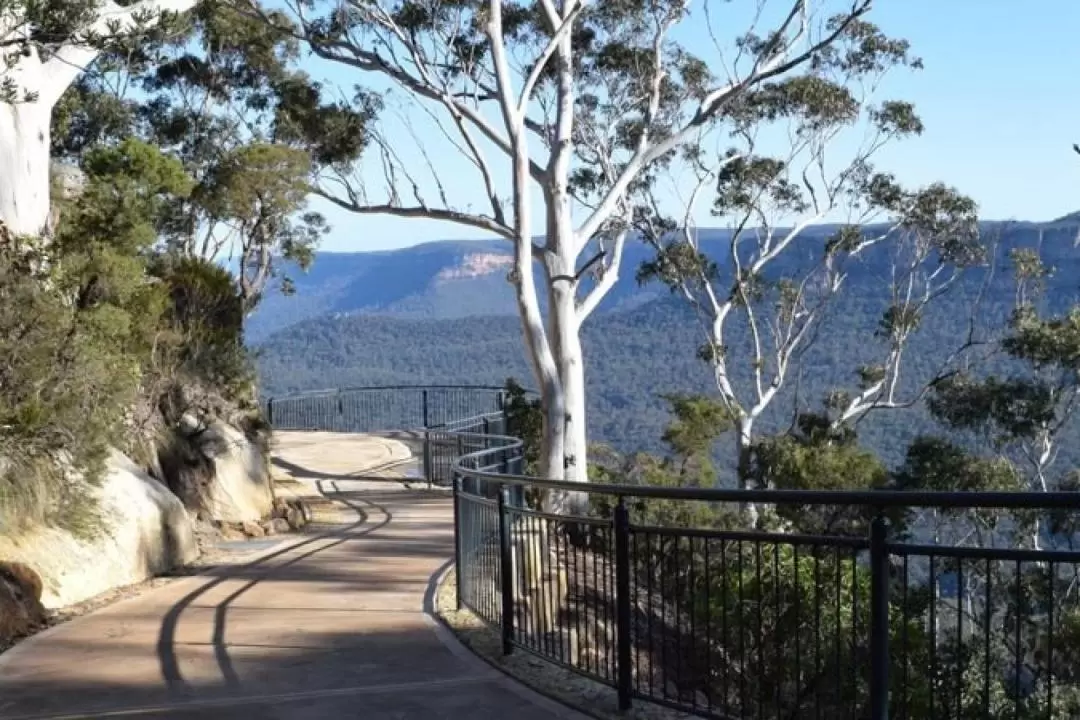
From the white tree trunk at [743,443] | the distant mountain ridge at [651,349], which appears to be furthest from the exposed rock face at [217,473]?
the distant mountain ridge at [651,349]

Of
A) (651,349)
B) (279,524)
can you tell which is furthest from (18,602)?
(651,349)

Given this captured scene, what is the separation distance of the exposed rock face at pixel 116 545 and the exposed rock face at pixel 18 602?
263mm

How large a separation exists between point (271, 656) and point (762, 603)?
2.97 metres

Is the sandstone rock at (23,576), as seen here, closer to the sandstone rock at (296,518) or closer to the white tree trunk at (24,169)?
the white tree trunk at (24,169)

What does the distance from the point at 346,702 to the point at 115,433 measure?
517 centimetres

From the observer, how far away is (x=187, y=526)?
1203 centimetres

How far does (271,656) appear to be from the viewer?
25.2 feet

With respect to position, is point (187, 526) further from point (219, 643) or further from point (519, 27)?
point (519, 27)

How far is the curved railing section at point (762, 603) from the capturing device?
4.52 meters

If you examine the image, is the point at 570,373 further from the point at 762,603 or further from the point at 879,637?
the point at 879,637

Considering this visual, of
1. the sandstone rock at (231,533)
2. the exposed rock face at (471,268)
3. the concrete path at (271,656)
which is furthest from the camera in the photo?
the exposed rock face at (471,268)

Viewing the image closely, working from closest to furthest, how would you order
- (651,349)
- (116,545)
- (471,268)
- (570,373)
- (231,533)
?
(116,545) → (231,533) → (570,373) → (651,349) → (471,268)

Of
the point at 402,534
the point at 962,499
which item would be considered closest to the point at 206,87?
the point at 402,534

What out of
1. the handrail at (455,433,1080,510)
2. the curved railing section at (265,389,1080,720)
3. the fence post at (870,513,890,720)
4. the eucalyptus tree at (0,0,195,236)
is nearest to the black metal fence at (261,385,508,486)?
the eucalyptus tree at (0,0,195,236)
